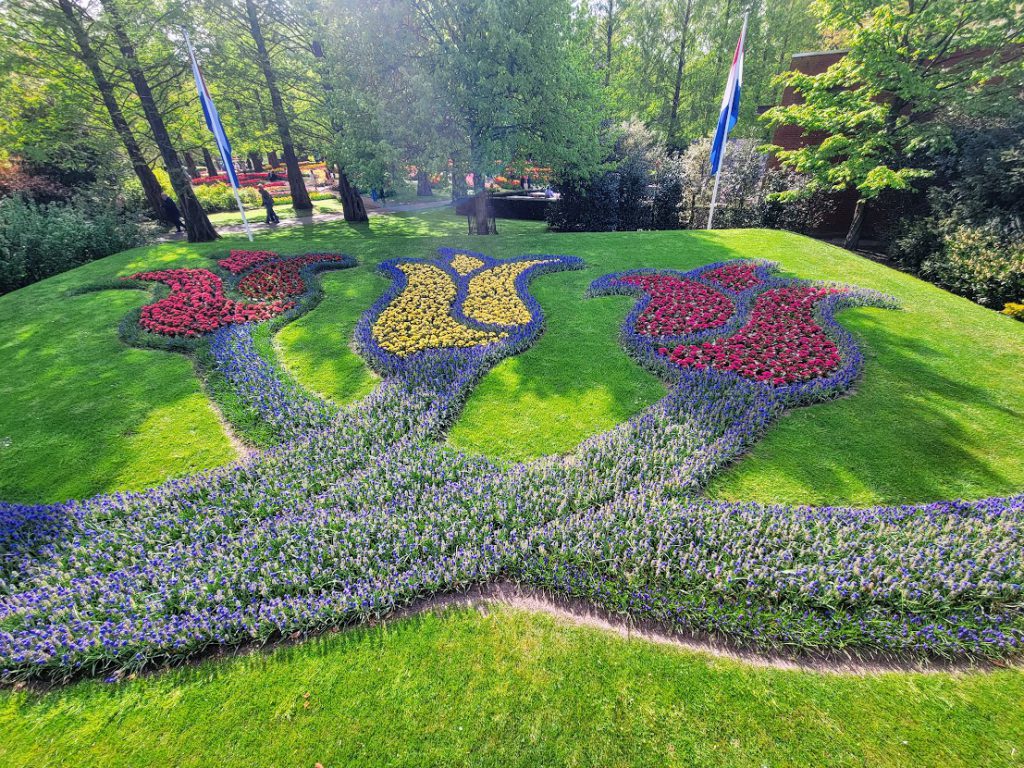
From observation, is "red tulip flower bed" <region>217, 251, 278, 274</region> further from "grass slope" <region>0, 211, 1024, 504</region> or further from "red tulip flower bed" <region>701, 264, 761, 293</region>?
"red tulip flower bed" <region>701, 264, 761, 293</region>

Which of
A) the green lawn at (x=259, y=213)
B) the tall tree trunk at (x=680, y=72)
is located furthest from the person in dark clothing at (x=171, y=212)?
the tall tree trunk at (x=680, y=72)

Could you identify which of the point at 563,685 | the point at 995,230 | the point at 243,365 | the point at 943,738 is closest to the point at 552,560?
the point at 563,685

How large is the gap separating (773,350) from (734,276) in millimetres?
4283

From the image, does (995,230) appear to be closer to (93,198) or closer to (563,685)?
(563,685)

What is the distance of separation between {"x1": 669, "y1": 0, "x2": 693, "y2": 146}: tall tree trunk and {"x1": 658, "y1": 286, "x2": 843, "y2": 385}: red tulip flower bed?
26.3 meters

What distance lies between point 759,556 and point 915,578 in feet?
4.40

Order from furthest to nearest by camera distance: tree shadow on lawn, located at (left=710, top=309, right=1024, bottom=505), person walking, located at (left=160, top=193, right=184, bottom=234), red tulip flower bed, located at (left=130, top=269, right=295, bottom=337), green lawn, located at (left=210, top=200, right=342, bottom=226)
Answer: green lawn, located at (left=210, top=200, right=342, bottom=226) → person walking, located at (left=160, top=193, right=184, bottom=234) → red tulip flower bed, located at (left=130, top=269, right=295, bottom=337) → tree shadow on lawn, located at (left=710, top=309, right=1024, bottom=505)

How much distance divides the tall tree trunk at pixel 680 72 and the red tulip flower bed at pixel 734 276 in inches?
896

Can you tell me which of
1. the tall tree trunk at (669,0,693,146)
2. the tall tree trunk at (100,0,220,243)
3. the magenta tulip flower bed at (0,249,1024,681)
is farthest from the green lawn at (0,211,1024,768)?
the tall tree trunk at (669,0,693,146)

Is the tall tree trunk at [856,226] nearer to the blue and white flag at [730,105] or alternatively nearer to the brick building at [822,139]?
the brick building at [822,139]

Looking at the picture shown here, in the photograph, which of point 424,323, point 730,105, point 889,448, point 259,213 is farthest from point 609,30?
point 889,448

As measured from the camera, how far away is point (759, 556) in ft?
13.7

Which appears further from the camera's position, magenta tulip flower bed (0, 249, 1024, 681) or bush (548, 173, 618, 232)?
bush (548, 173, 618, 232)

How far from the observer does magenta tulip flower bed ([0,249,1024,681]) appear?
3701 mm
